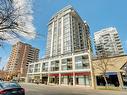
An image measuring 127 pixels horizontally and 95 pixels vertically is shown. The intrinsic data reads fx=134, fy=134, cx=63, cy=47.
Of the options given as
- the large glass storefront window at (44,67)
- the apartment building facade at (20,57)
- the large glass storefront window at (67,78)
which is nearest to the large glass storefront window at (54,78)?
the large glass storefront window at (67,78)

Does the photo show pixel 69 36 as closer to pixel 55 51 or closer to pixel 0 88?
pixel 55 51

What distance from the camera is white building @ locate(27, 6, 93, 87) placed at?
37584mm

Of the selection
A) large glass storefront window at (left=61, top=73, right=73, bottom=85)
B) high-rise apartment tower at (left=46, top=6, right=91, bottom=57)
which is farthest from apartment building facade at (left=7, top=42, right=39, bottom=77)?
large glass storefront window at (left=61, top=73, right=73, bottom=85)

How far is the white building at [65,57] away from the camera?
123 feet

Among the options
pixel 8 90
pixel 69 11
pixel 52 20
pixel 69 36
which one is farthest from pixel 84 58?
pixel 52 20

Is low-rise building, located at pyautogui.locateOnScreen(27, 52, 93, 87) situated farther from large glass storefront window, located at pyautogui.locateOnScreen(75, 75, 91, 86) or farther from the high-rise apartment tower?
the high-rise apartment tower

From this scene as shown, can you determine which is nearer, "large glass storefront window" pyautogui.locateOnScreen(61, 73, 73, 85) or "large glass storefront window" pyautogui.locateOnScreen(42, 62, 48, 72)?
"large glass storefront window" pyautogui.locateOnScreen(61, 73, 73, 85)

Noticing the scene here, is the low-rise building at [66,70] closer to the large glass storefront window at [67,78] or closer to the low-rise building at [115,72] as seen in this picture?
the large glass storefront window at [67,78]

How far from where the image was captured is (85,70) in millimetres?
35844

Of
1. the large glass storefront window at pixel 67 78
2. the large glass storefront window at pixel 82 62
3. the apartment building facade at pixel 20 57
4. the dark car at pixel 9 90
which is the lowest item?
the dark car at pixel 9 90

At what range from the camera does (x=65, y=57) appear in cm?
4484

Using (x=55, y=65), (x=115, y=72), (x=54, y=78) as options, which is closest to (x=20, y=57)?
(x=55, y=65)

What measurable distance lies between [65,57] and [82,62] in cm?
830

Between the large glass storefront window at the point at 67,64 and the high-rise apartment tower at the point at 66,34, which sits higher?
the high-rise apartment tower at the point at 66,34
